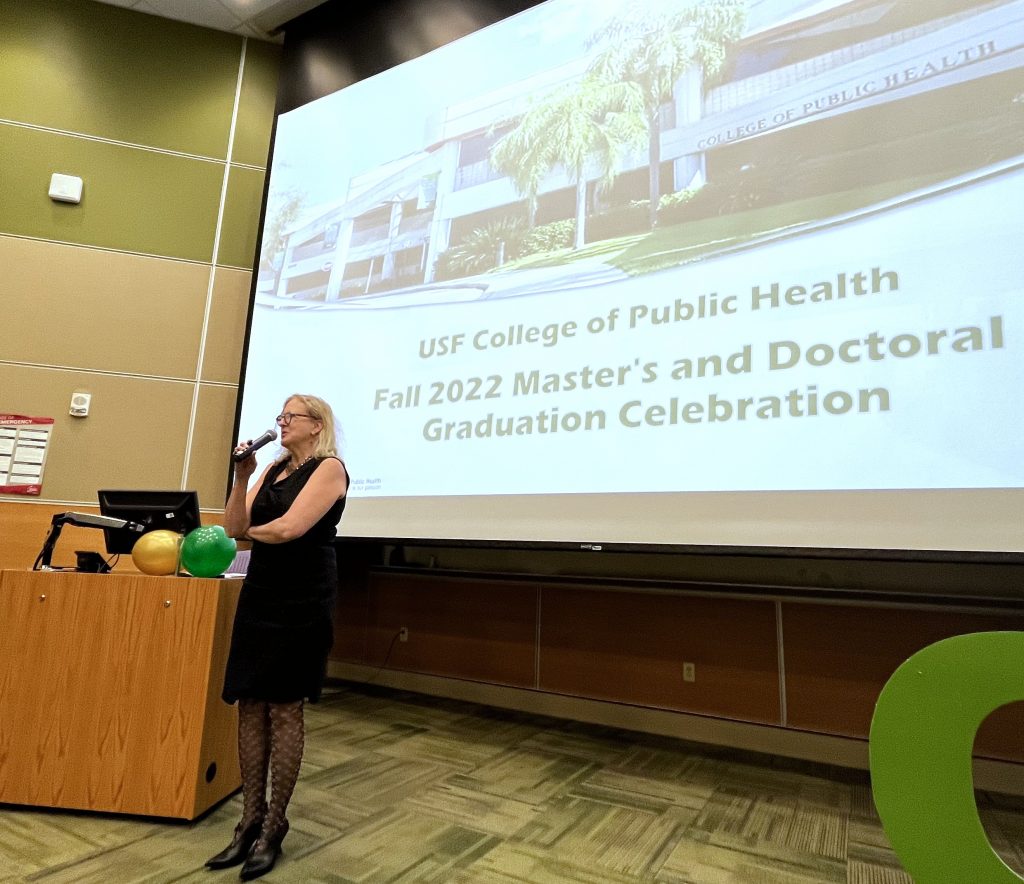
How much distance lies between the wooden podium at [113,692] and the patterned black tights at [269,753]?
0.25 m

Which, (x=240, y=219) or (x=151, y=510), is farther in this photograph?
(x=240, y=219)

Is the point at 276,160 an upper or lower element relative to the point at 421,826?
upper

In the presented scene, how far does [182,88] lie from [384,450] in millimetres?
2878

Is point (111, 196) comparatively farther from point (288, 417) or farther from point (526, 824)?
point (526, 824)

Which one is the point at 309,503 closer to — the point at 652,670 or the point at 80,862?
the point at 80,862

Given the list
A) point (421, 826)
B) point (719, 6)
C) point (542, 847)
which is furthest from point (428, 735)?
point (719, 6)

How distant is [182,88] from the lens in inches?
152

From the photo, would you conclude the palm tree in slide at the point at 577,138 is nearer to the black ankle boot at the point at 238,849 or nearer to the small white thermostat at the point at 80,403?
the black ankle boot at the point at 238,849

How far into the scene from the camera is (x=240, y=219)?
3834 millimetres

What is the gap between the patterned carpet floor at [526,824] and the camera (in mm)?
1466

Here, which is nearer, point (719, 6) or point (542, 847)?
point (542, 847)

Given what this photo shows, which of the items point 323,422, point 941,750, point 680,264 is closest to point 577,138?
point 680,264

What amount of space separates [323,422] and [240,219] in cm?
276

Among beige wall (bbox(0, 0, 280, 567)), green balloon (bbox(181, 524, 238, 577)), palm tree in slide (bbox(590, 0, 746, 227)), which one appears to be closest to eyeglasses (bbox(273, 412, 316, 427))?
green balloon (bbox(181, 524, 238, 577))
